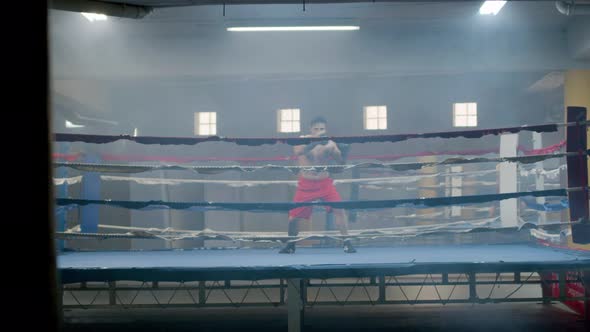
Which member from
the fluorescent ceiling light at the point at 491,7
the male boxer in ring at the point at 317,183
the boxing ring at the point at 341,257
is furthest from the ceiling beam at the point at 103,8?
the fluorescent ceiling light at the point at 491,7

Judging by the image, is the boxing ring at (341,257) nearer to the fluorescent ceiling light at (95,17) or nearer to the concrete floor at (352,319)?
the concrete floor at (352,319)

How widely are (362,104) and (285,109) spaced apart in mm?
1337

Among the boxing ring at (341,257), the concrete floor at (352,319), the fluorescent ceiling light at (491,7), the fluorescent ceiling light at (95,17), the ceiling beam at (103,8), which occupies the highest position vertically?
the fluorescent ceiling light at (95,17)

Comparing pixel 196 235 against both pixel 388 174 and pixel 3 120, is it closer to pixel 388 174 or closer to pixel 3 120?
pixel 3 120

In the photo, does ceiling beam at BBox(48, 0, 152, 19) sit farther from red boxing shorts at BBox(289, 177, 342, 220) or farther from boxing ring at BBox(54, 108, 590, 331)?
red boxing shorts at BBox(289, 177, 342, 220)

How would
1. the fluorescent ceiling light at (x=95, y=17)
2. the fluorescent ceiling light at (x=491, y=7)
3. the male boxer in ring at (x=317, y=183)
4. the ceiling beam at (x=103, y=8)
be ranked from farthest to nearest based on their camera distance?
the fluorescent ceiling light at (x=95, y=17)
the fluorescent ceiling light at (x=491, y=7)
the ceiling beam at (x=103, y=8)
the male boxer in ring at (x=317, y=183)

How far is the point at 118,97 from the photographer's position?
26.0 ft

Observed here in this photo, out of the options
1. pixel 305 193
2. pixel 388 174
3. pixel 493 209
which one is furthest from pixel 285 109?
pixel 305 193

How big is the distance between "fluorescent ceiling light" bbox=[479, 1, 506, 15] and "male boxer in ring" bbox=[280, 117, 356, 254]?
8.29 ft

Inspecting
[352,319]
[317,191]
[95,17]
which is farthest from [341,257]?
[95,17]

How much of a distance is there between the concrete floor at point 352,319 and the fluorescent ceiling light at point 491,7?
10.6 feet

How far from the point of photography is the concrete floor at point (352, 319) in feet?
9.79

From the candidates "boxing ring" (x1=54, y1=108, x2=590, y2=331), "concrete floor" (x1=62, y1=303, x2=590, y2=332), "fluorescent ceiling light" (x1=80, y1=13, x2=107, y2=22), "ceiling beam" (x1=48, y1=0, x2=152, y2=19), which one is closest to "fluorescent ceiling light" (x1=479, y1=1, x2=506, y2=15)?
"boxing ring" (x1=54, y1=108, x2=590, y2=331)

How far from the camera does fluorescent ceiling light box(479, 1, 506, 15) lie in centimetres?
501
